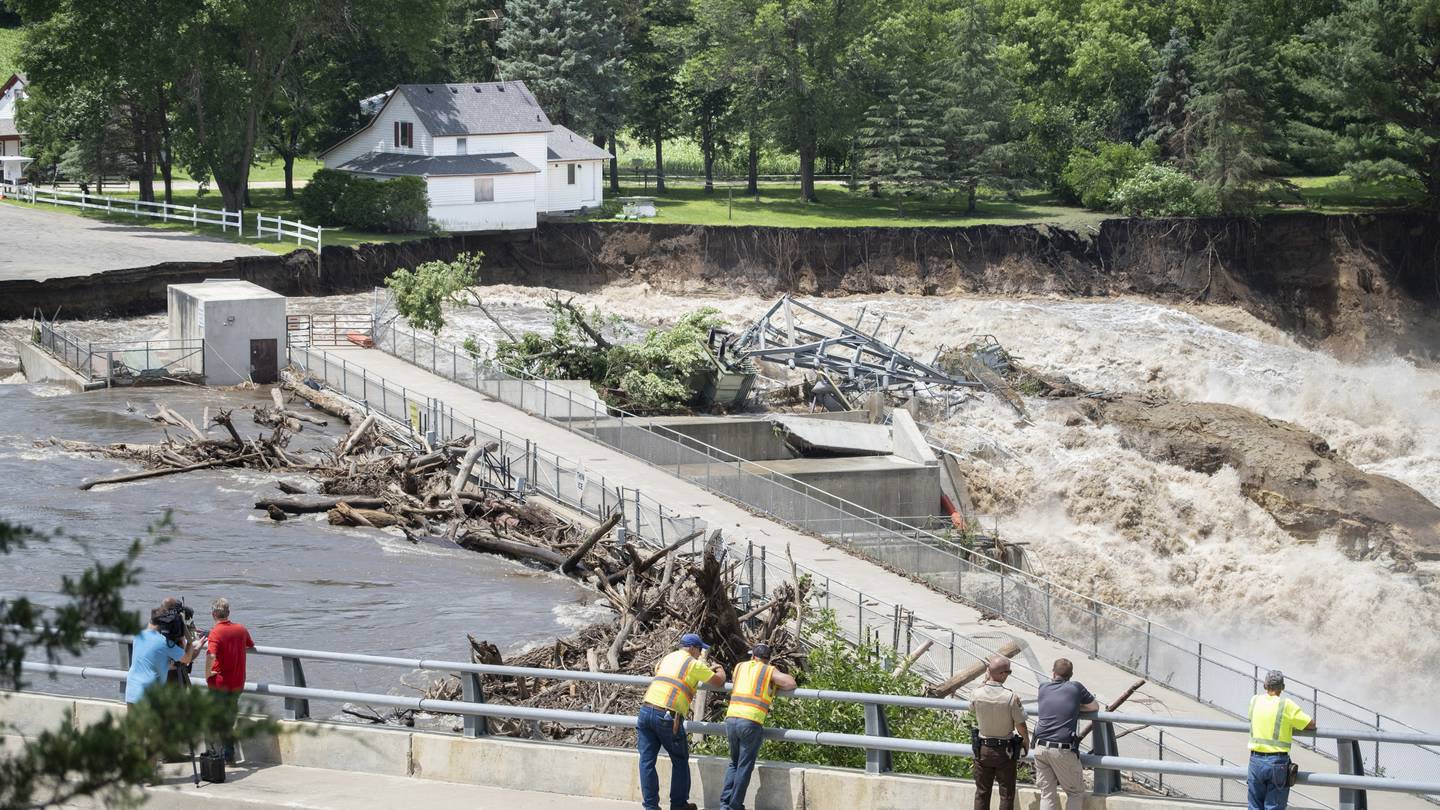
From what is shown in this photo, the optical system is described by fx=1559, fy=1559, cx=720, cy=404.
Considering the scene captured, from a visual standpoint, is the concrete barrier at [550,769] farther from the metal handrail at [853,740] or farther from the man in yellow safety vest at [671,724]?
the man in yellow safety vest at [671,724]

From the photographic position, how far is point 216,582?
26.7m

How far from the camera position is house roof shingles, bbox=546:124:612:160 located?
74.4 m

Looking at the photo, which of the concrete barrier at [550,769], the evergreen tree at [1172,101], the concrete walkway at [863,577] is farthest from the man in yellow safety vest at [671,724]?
the evergreen tree at [1172,101]

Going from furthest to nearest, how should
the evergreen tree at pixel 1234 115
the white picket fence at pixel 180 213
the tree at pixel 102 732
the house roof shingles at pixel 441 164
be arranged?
the evergreen tree at pixel 1234 115 < the house roof shingles at pixel 441 164 < the white picket fence at pixel 180 213 < the tree at pixel 102 732

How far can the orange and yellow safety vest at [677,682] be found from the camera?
12648 millimetres

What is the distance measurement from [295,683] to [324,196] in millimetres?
56509

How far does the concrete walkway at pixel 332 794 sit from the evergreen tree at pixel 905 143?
213 feet

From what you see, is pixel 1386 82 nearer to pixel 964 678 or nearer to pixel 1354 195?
pixel 1354 195

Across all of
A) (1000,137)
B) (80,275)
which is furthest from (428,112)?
(1000,137)

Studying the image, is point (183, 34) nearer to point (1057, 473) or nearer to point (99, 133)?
point (99, 133)

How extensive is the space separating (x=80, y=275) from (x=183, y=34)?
14004mm

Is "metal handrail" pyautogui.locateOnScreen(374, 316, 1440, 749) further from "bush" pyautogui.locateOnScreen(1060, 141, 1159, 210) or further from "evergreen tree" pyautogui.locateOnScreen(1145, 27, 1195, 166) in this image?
"evergreen tree" pyautogui.locateOnScreen(1145, 27, 1195, 166)

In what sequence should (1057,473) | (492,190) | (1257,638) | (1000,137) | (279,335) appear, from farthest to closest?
(1000,137), (492,190), (279,335), (1057,473), (1257,638)

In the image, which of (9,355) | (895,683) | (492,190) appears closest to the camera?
(895,683)
